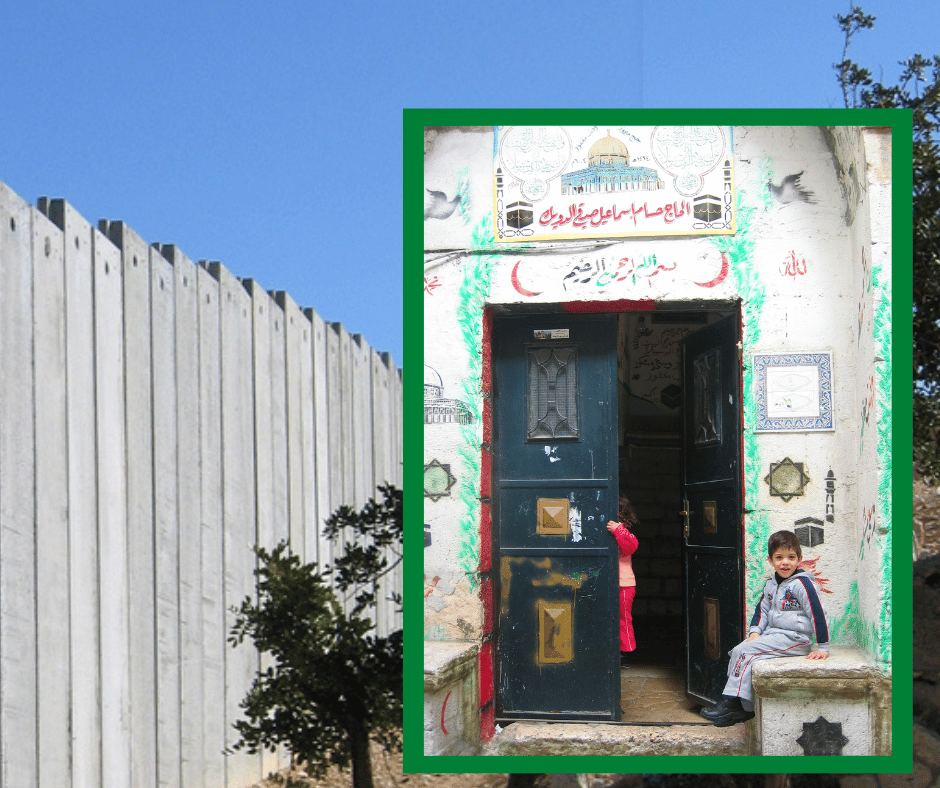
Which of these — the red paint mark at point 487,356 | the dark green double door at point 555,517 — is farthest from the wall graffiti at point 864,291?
the red paint mark at point 487,356

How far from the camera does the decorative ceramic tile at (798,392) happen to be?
4.68 meters

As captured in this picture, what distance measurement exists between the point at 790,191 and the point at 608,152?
0.76 metres

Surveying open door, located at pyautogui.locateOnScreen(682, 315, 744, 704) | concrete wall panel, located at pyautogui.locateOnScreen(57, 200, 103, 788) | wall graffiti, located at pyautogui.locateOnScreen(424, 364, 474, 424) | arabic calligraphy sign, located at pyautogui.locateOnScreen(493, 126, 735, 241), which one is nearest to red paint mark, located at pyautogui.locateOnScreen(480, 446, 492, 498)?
wall graffiti, located at pyautogui.locateOnScreen(424, 364, 474, 424)

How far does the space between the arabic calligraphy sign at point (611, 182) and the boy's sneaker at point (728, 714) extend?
1963mm

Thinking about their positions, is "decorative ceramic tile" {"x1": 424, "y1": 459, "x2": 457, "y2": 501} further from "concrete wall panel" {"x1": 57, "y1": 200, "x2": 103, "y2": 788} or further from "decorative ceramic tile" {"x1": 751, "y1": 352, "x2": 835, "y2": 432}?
"concrete wall panel" {"x1": 57, "y1": 200, "x2": 103, "y2": 788}

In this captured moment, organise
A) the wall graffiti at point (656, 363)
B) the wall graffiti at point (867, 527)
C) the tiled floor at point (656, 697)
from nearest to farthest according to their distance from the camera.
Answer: the wall graffiti at point (867, 527), the tiled floor at point (656, 697), the wall graffiti at point (656, 363)

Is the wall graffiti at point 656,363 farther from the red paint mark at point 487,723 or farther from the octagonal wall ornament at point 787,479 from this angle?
the red paint mark at point 487,723

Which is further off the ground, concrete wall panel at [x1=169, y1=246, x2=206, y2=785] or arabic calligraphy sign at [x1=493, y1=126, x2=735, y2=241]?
arabic calligraphy sign at [x1=493, y1=126, x2=735, y2=241]

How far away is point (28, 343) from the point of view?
15.5 ft

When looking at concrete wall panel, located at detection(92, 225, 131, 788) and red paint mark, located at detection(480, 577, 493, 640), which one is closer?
red paint mark, located at detection(480, 577, 493, 640)

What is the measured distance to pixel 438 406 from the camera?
474 cm

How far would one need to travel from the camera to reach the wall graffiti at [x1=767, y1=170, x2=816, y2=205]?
4.76m

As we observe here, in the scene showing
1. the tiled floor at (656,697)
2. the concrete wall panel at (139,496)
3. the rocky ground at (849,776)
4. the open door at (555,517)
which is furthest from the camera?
the rocky ground at (849,776)

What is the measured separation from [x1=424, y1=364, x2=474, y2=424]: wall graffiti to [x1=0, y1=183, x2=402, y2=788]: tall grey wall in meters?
1.56
